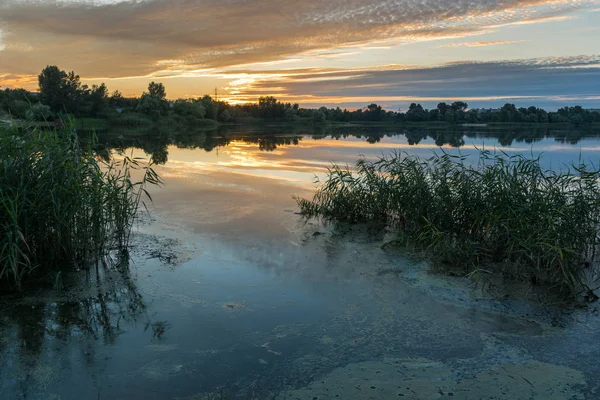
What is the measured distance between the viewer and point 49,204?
5227mm

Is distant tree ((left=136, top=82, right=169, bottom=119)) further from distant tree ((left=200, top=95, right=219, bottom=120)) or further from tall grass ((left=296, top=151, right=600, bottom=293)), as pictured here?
tall grass ((left=296, top=151, right=600, bottom=293))

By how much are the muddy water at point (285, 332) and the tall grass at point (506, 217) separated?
560 millimetres

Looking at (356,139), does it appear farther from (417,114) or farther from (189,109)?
(189,109)

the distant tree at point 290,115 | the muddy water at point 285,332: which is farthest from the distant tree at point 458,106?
the muddy water at point 285,332

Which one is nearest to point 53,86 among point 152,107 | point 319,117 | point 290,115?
point 152,107

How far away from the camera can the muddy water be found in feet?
11.0

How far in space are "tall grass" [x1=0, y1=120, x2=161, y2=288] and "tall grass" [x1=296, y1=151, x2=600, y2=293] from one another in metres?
4.53

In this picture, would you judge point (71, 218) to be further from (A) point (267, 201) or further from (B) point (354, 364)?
(A) point (267, 201)

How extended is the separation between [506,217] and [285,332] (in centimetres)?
362

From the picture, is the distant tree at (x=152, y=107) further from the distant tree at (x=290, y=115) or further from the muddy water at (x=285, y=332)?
the muddy water at (x=285, y=332)

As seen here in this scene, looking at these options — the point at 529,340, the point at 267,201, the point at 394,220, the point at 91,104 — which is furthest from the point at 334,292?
the point at 91,104

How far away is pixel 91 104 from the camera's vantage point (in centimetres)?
5238

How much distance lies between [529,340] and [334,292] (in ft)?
6.93

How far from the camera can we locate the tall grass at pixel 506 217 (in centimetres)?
528
